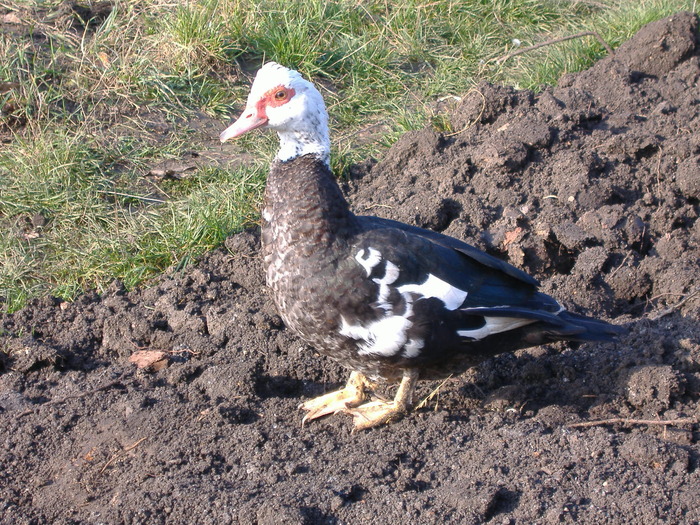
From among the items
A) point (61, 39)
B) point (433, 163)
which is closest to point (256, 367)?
point (433, 163)

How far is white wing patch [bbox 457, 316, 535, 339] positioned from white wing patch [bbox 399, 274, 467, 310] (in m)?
0.12

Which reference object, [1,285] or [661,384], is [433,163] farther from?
[1,285]

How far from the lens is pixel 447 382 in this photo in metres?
3.66

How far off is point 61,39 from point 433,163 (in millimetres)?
2713

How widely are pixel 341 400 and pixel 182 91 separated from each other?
2.87m

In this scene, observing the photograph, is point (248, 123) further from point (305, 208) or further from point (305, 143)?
point (305, 208)

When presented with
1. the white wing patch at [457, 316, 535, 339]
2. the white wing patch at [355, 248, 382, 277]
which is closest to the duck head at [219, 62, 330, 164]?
the white wing patch at [355, 248, 382, 277]

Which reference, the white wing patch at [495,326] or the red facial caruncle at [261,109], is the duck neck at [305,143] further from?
the white wing patch at [495,326]

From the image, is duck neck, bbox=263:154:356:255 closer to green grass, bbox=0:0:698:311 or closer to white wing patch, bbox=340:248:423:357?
white wing patch, bbox=340:248:423:357

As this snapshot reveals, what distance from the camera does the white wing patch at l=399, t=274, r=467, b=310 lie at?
317cm

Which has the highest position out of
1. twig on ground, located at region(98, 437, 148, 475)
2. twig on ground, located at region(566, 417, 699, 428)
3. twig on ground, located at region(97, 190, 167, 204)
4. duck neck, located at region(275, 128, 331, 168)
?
duck neck, located at region(275, 128, 331, 168)

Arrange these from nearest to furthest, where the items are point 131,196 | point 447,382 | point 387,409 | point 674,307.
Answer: point 387,409
point 447,382
point 674,307
point 131,196

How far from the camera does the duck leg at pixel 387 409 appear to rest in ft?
11.1

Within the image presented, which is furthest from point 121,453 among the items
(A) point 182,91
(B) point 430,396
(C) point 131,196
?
(A) point 182,91
